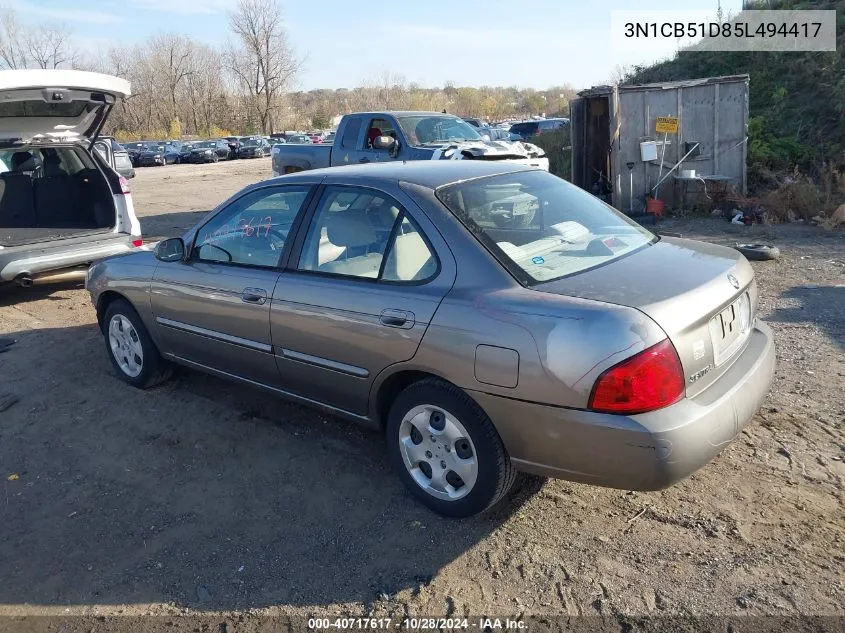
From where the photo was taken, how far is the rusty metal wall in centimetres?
1203

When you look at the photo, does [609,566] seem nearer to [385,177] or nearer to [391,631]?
[391,631]

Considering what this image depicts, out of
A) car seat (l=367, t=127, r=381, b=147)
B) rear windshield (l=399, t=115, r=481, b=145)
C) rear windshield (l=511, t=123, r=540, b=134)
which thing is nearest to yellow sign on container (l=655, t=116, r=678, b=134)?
rear windshield (l=399, t=115, r=481, b=145)

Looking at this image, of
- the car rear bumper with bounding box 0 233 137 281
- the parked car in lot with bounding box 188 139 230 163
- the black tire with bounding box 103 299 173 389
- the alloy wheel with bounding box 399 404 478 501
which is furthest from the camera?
the parked car in lot with bounding box 188 139 230 163

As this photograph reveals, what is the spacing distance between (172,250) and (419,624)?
3.05 metres

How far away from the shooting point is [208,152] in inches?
1736

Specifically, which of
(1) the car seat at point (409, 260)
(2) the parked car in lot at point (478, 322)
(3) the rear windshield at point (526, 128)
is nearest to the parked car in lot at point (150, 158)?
(3) the rear windshield at point (526, 128)

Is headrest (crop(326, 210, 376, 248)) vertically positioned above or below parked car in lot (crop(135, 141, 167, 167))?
below

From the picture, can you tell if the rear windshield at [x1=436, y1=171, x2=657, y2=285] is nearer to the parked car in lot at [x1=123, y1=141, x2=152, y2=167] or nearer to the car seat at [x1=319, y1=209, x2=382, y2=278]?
the car seat at [x1=319, y1=209, x2=382, y2=278]

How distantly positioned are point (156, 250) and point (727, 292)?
366 cm

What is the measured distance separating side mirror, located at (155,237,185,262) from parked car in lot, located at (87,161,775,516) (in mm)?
12

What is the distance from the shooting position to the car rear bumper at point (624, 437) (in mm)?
2742

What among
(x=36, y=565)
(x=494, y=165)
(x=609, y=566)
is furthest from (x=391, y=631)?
(x=494, y=165)

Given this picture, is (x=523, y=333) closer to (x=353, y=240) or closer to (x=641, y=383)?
(x=641, y=383)

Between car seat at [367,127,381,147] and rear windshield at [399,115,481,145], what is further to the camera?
car seat at [367,127,381,147]
